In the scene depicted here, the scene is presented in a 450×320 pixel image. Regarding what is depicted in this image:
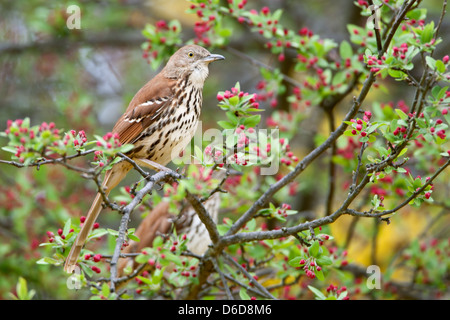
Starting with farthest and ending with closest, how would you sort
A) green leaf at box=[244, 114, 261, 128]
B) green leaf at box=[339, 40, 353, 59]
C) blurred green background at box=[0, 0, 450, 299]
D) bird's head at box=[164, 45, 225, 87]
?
blurred green background at box=[0, 0, 450, 299]
bird's head at box=[164, 45, 225, 87]
green leaf at box=[339, 40, 353, 59]
green leaf at box=[244, 114, 261, 128]

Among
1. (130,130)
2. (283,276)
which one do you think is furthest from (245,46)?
(283,276)

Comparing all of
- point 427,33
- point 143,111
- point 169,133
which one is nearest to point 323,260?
point 427,33

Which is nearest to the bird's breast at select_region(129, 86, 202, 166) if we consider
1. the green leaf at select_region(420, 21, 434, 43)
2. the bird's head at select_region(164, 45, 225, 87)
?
the bird's head at select_region(164, 45, 225, 87)

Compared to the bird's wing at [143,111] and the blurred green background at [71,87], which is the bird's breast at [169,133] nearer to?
the bird's wing at [143,111]

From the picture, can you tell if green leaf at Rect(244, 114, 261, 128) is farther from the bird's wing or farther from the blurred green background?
the blurred green background

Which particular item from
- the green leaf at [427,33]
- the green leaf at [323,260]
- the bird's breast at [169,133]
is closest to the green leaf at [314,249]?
the green leaf at [323,260]

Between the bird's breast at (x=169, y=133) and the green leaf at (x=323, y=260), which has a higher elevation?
the bird's breast at (x=169, y=133)

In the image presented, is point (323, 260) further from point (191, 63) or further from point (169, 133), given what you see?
point (191, 63)

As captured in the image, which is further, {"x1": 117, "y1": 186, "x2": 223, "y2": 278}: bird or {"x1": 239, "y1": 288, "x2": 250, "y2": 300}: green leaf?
{"x1": 117, "y1": 186, "x2": 223, "y2": 278}: bird

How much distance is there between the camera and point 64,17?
5477 millimetres

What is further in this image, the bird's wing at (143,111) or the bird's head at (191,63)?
the bird's head at (191,63)

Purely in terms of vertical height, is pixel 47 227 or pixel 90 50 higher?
pixel 90 50
